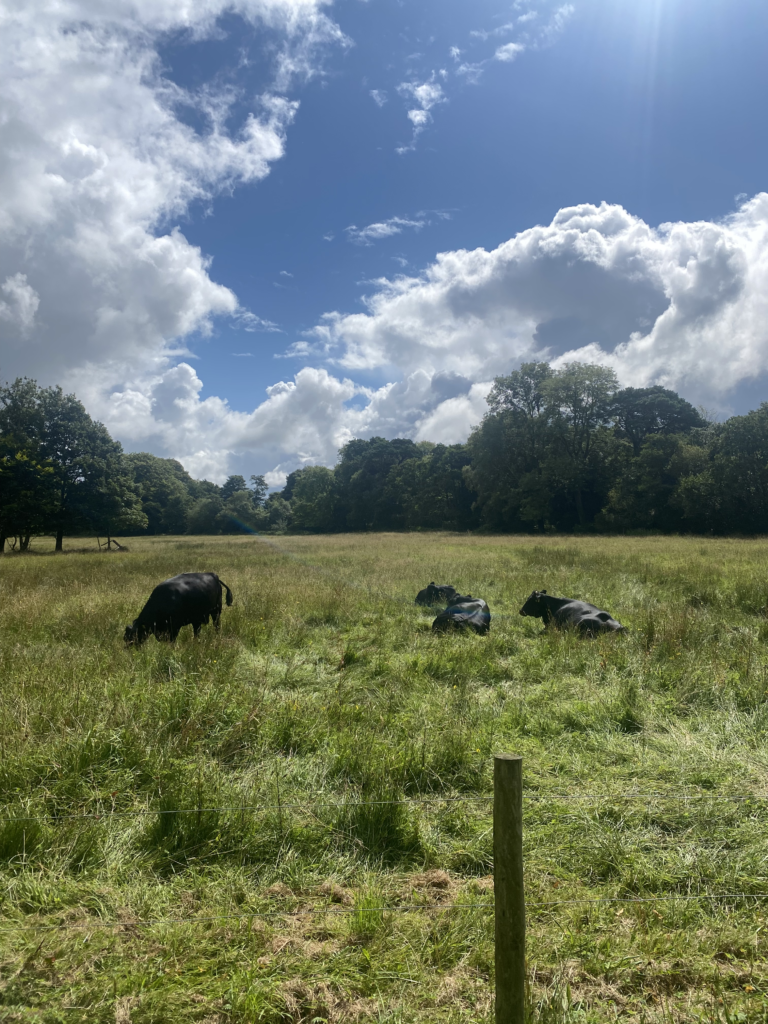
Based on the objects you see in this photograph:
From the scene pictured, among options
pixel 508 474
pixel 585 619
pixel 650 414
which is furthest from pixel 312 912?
pixel 650 414

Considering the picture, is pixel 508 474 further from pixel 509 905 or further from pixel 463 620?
pixel 509 905

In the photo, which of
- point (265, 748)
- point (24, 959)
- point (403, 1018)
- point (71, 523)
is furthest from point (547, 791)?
point (71, 523)

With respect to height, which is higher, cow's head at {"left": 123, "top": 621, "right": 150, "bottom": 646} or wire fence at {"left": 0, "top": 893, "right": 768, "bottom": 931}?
cow's head at {"left": 123, "top": 621, "right": 150, "bottom": 646}

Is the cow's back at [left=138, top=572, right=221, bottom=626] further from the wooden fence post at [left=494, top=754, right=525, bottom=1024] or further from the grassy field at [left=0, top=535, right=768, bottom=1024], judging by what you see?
the wooden fence post at [left=494, top=754, right=525, bottom=1024]

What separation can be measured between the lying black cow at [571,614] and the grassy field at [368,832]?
1.26 meters

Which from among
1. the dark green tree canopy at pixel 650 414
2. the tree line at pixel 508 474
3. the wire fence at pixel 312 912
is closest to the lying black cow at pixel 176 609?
the wire fence at pixel 312 912

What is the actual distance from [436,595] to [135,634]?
6.68m

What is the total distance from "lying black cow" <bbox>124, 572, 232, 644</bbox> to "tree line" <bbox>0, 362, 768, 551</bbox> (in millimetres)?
24368

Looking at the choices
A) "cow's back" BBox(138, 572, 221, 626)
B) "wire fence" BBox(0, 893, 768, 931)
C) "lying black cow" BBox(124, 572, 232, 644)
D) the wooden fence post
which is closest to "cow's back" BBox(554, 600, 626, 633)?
"wire fence" BBox(0, 893, 768, 931)

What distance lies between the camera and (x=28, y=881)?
9.72 ft

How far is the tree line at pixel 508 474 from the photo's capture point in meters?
31.6

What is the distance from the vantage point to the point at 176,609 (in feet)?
28.0

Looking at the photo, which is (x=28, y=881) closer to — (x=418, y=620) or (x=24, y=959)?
(x=24, y=959)

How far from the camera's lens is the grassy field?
2.41 metres
